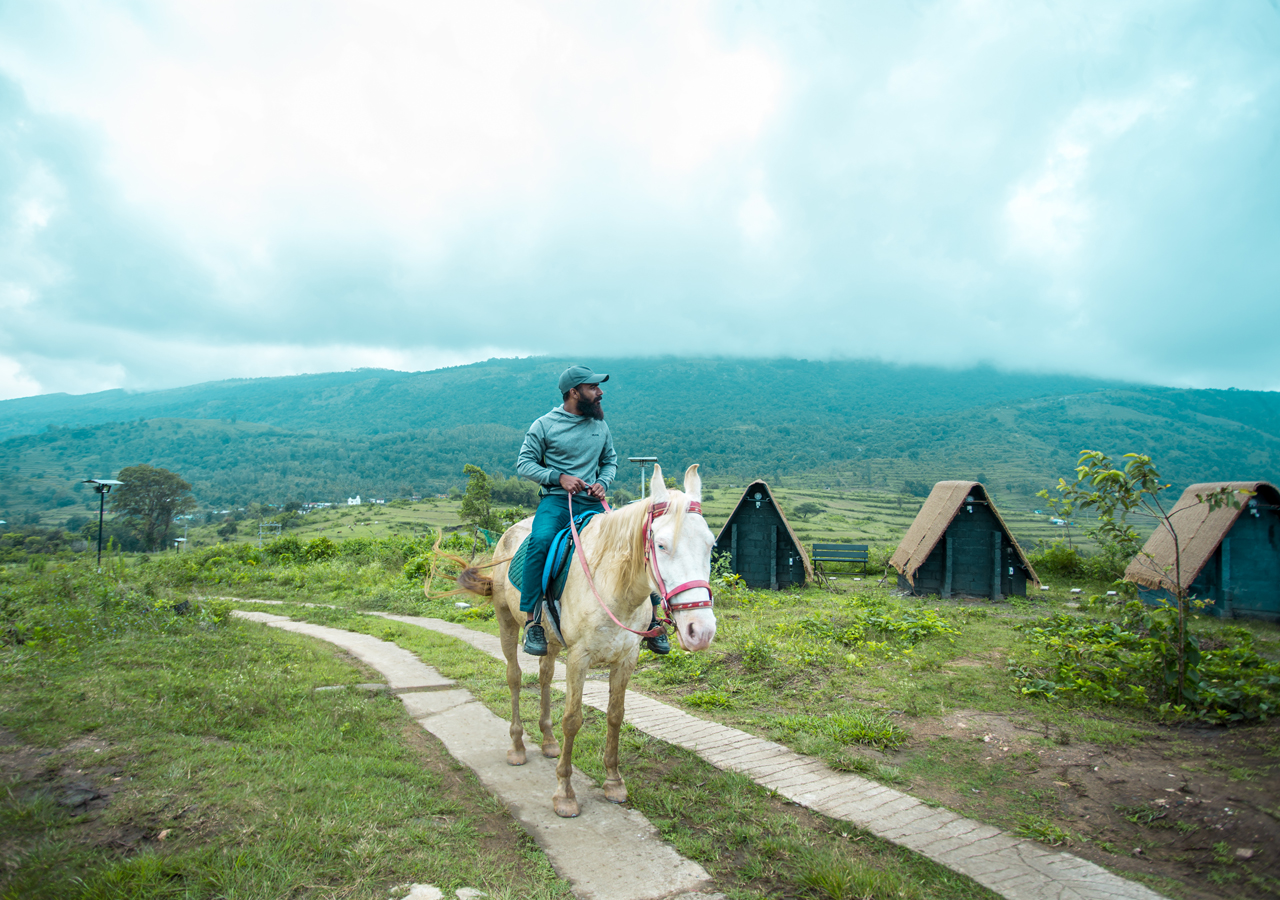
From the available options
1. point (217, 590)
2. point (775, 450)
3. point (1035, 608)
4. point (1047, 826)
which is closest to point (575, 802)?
point (1047, 826)

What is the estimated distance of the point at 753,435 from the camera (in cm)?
9888

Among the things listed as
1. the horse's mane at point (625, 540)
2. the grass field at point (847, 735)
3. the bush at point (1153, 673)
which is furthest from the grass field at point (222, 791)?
the bush at point (1153, 673)

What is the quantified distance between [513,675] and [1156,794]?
5218mm

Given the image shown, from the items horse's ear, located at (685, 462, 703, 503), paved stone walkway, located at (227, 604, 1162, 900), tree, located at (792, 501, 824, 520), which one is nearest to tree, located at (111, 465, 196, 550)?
tree, located at (792, 501, 824, 520)

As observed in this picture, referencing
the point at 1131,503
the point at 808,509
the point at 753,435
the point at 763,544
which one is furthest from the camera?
the point at 753,435

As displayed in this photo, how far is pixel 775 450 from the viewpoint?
291ft

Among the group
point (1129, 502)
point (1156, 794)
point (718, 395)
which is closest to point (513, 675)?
point (1156, 794)

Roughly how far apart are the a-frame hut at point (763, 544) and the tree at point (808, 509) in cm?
1870

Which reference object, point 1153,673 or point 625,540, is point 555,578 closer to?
point 625,540

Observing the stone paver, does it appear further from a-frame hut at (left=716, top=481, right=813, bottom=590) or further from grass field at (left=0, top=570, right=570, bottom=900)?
a-frame hut at (left=716, top=481, right=813, bottom=590)

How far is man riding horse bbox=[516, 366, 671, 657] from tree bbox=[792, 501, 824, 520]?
1259 inches

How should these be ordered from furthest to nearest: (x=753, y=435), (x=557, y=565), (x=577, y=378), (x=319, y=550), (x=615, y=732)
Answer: (x=753, y=435)
(x=319, y=550)
(x=577, y=378)
(x=557, y=565)
(x=615, y=732)

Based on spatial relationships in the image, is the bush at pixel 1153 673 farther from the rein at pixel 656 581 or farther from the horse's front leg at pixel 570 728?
the horse's front leg at pixel 570 728

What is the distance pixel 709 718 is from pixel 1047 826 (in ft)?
10.3
